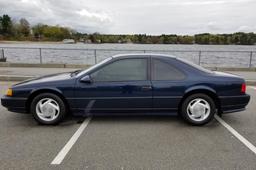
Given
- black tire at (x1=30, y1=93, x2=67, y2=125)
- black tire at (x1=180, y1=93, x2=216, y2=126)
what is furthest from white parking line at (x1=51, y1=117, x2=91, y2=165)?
black tire at (x1=180, y1=93, x2=216, y2=126)

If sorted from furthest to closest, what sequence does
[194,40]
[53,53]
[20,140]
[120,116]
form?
[194,40]
[53,53]
[120,116]
[20,140]

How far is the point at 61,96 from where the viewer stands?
4.30 metres

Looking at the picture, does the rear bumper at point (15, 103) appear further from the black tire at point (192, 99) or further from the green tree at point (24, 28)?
the green tree at point (24, 28)

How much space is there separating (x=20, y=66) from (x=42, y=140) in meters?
11.0

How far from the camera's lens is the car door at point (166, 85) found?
14.1 feet

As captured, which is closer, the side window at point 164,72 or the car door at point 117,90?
the car door at point 117,90

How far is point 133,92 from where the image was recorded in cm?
425

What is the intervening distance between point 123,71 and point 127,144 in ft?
4.88

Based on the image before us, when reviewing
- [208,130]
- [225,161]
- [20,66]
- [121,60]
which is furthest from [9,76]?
[225,161]

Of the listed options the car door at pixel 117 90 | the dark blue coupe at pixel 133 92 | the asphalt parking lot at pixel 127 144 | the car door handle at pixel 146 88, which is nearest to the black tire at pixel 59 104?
the dark blue coupe at pixel 133 92

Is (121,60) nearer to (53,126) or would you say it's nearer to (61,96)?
(61,96)

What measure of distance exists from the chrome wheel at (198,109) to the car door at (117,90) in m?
0.83

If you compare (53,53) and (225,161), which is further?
(53,53)

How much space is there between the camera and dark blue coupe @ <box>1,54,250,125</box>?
4.24 m
